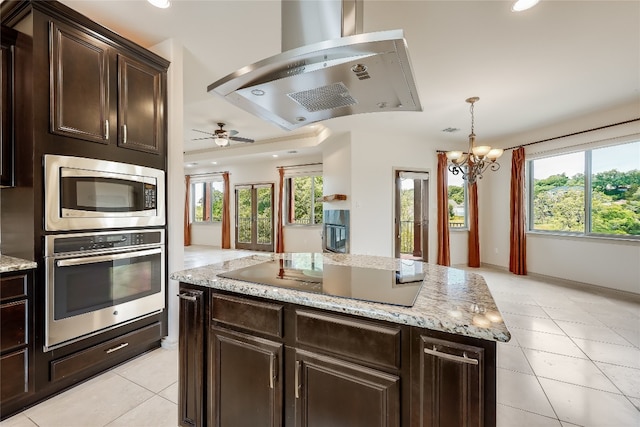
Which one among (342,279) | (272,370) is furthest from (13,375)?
(342,279)

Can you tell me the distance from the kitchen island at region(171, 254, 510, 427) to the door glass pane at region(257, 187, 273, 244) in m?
6.45

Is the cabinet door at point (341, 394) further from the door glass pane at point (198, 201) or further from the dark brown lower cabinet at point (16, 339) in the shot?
the door glass pane at point (198, 201)

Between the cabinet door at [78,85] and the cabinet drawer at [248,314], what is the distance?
1604 millimetres

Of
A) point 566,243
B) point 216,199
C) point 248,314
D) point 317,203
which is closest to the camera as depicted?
point 248,314

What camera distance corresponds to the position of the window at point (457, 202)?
6.36m

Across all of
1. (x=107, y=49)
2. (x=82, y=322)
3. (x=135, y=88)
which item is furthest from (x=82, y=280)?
(x=107, y=49)

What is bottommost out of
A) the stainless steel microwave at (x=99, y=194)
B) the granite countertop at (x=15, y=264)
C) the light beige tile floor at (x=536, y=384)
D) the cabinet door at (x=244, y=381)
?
the light beige tile floor at (x=536, y=384)

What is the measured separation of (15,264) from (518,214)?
6.75m

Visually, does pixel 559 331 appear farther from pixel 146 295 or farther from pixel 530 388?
pixel 146 295

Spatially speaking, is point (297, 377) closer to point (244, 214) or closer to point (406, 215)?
point (406, 215)

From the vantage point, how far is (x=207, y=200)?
29.7 ft

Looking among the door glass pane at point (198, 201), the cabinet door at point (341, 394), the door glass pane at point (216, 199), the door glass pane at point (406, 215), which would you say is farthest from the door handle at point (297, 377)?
the door glass pane at point (198, 201)

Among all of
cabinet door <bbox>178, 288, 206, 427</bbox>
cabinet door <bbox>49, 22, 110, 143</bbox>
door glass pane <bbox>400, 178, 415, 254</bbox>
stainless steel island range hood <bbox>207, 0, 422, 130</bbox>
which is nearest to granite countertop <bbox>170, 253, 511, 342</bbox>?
cabinet door <bbox>178, 288, 206, 427</bbox>

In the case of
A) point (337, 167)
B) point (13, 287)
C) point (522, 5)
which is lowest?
point (13, 287)
